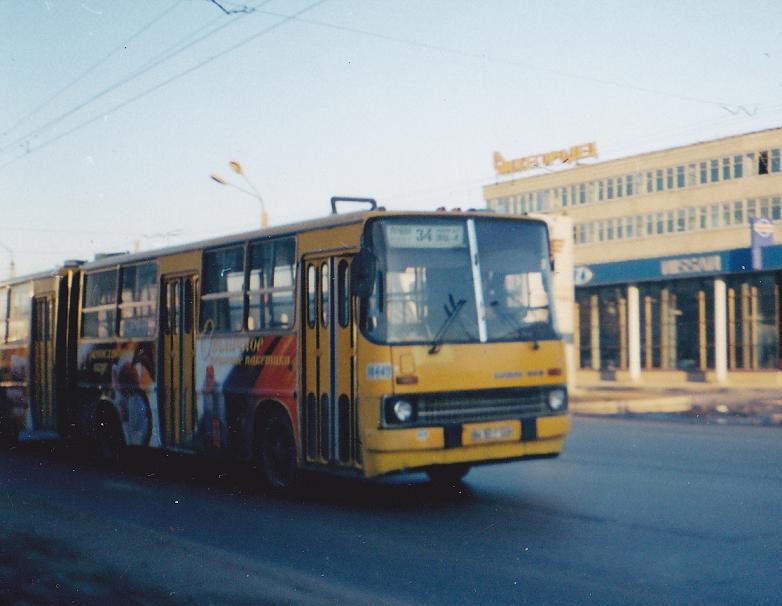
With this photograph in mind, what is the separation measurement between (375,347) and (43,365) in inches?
380

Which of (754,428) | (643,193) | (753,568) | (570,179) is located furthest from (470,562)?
(570,179)

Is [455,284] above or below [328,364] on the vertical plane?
above

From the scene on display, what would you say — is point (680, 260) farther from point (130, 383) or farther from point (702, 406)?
point (130, 383)

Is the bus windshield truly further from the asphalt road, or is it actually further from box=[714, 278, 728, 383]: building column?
box=[714, 278, 728, 383]: building column

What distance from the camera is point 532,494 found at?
436 inches

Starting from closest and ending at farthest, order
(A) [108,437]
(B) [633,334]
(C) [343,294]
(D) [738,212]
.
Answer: (C) [343,294] → (A) [108,437] → (B) [633,334] → (D) [738,212]

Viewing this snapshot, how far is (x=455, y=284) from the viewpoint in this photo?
1018cm

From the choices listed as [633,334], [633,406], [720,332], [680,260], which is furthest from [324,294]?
[633,334]

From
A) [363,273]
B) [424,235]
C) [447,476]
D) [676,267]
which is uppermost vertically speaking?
[676,267]

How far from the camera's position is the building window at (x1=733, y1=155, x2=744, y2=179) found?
174 ft

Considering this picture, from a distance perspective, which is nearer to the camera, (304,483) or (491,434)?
(491,434)

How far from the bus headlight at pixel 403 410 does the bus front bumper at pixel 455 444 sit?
0.12m

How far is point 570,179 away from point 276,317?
54437 mm

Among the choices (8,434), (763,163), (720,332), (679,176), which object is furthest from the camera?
(679,176)
